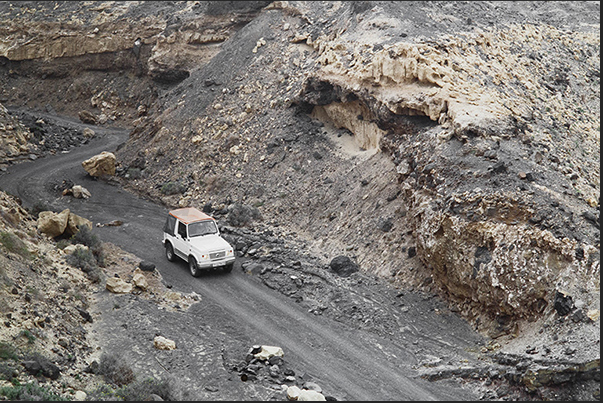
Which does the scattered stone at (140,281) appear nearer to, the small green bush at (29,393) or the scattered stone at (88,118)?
the small green bush at (29,393)

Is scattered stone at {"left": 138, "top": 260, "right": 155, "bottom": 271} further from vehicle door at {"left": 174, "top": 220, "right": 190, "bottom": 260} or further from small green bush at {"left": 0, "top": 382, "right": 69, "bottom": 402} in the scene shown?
small green bush at {"left": 0, "top": 382, "right": 69, "bottom": 402}

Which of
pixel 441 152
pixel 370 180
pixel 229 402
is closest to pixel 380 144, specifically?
pixel 370 180

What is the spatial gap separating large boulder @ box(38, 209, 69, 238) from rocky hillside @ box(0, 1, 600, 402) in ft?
24.6

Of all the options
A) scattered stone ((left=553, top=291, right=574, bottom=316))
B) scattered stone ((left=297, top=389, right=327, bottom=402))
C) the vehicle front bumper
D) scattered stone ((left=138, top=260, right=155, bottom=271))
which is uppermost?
scattered stone ((left=553, top=291, right=574, bottom=316))

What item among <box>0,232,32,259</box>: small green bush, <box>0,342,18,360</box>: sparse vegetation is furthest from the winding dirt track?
<box>0,232,32,259</box>: small green bush

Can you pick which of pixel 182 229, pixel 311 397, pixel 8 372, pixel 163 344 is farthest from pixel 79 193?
pixel 311 397

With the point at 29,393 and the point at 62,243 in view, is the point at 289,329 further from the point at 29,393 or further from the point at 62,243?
the point at 62,243

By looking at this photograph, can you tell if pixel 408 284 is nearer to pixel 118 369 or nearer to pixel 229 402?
pixel 229 402

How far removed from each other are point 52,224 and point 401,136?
46.2 feet

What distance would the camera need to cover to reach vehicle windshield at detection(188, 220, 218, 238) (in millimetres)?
21656

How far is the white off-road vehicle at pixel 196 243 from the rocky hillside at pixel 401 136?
13.3ft

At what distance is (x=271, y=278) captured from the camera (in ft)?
69.8

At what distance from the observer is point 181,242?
2172cm

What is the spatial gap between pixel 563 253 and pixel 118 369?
12169 millimetres
